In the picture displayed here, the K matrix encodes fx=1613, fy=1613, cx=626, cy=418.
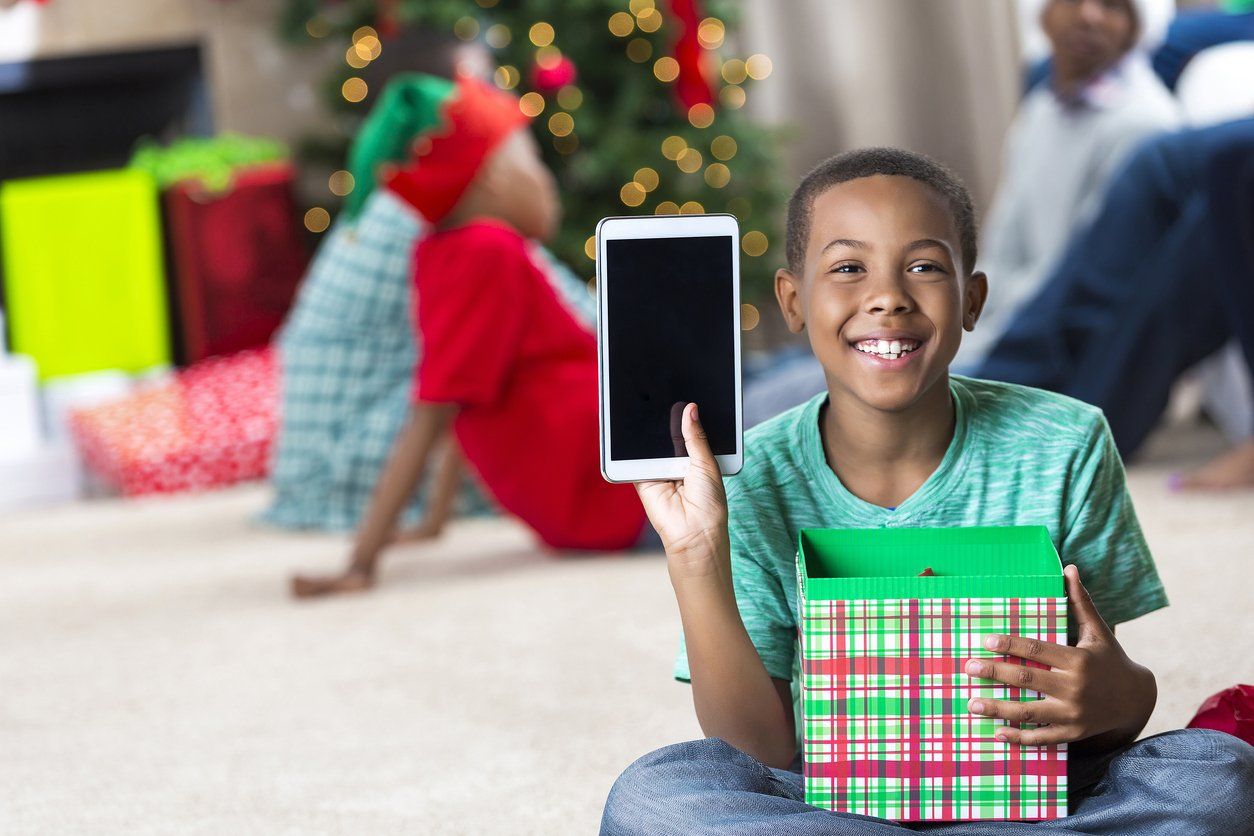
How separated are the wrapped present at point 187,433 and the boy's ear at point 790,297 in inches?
100

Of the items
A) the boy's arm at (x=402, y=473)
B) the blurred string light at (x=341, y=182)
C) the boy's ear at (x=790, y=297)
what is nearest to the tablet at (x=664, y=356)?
the boy's ear at (x=790, y=297)

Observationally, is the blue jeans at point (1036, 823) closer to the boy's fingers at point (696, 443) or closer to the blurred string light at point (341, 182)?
the boy's fingers at point (696, 443)

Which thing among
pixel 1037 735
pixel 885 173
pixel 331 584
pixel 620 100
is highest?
pixel 620 100

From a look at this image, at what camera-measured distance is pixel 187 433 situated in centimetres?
356

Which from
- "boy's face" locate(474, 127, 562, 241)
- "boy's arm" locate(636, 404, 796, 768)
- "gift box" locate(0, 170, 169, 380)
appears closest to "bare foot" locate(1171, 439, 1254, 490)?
"boy's face" locate(474, 127, 562, 241)

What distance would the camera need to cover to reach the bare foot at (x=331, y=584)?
2.40 m

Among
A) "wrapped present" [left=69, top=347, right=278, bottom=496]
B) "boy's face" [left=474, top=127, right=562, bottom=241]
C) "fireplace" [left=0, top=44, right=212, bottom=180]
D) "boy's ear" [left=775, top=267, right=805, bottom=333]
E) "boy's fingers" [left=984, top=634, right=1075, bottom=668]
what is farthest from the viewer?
"fireplace" [left=0, top=44, right=212, bottom=180]

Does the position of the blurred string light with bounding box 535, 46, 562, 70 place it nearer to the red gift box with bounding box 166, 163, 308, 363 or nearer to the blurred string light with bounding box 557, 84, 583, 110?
the blurred string light with bounding box 557, 84, 583, 110

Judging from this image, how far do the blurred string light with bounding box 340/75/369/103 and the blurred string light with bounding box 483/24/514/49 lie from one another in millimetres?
368

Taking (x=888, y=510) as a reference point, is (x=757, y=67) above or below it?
above

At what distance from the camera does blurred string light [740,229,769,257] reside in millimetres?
3900

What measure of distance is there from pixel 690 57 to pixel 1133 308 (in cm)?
123

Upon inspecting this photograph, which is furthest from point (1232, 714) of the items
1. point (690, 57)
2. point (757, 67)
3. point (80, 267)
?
point (80, 267)

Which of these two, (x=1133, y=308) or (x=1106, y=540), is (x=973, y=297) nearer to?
(x=1106, y=540)
